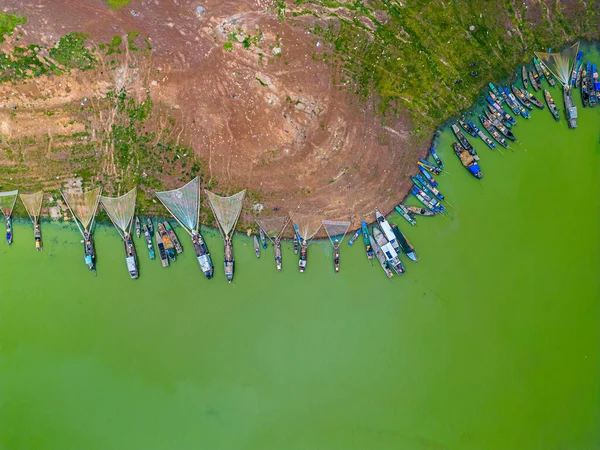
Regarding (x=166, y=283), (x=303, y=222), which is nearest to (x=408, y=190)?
(x=303, y=222)

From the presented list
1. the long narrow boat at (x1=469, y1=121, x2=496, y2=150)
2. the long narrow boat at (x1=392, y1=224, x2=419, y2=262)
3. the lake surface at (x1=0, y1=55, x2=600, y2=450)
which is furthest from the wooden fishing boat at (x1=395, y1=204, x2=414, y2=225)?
the long narrow boat at (x1=469, y1=121, x2=496, y2=150)

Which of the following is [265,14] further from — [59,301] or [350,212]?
[59,301]

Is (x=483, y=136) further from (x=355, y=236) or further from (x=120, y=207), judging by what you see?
(x=120, y=207)

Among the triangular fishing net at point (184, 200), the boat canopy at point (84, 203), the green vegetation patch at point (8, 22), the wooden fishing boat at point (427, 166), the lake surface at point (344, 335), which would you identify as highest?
the green vegetation patch at point (8, 22)

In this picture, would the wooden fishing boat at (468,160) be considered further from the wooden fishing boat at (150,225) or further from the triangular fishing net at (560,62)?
the wooden fishing boat at (150,225)

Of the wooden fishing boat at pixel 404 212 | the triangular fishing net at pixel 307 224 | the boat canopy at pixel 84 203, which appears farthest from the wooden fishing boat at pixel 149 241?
the wooden fishing boat at pixel 404 212

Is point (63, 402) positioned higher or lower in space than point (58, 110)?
lower

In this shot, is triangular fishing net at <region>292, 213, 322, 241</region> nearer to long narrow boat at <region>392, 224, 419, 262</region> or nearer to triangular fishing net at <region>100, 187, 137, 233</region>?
long narrow boat at <region>392, 224, 419, 262</region>
